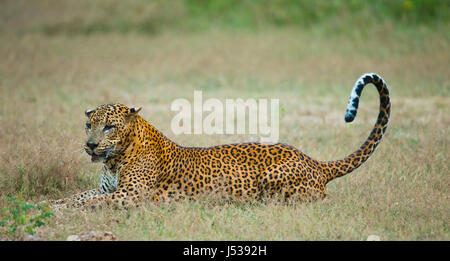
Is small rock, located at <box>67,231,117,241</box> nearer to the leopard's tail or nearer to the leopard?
the leopard

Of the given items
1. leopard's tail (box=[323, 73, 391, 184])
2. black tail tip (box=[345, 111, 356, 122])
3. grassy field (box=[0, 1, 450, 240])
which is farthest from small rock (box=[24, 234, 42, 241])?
black tail tip (box=[345, 111, 356, 122])

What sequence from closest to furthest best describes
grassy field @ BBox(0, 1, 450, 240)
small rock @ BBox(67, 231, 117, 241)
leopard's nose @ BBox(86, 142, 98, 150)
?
1. small rock @ BBox(67, 231, 117, 241)
2. grassy field @ BBox(0, 1, 450, 240)
3. leopard's nose @ BBox(86, 142, 98, 150)

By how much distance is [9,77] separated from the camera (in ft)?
53.3

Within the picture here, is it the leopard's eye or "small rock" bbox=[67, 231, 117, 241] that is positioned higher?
the leopard's eye

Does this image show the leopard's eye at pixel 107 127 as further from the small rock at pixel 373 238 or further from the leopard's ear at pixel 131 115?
the small rock at pixel 373 238

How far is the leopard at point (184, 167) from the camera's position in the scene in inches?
278

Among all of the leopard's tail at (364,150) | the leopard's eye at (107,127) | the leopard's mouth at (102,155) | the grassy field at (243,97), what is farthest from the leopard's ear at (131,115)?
the leopard's tail at (364,150)

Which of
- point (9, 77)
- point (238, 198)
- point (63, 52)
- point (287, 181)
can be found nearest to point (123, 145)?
point (238, 198)

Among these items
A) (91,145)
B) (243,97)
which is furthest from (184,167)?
(243,97)

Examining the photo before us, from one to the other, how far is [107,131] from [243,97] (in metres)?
8.46

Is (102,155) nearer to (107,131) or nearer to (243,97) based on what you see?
(107,131)

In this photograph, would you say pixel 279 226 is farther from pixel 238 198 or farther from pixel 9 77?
pixel 9 77

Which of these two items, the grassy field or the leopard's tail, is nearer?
the grassy field

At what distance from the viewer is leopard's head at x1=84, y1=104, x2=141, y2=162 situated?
695 centimetres
